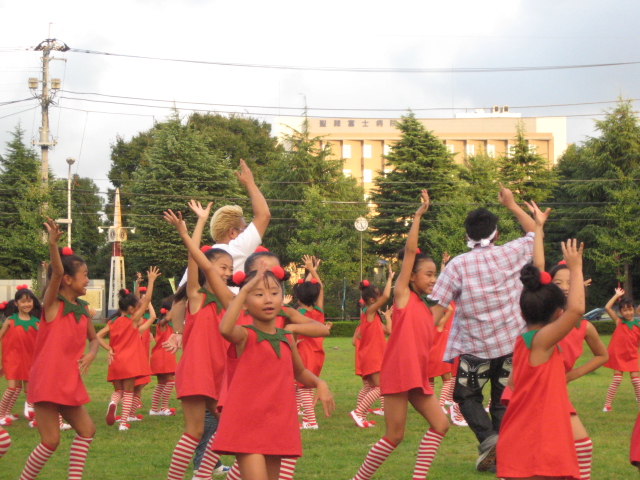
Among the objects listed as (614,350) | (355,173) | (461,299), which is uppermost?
(355,173)

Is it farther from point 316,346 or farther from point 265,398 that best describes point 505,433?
point 316,346

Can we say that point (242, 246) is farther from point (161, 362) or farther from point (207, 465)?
point (161, 362)

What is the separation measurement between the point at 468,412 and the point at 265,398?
2.78m

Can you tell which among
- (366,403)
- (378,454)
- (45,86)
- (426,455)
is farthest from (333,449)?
Answer: (45,86)

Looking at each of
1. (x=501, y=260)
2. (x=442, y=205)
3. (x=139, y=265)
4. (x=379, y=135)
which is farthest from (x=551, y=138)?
(x=501, y=260)

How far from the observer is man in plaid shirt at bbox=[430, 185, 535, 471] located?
712 centimetres

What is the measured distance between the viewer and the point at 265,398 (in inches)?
197

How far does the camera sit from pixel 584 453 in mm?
5949

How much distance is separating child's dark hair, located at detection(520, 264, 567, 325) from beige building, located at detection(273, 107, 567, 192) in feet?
295

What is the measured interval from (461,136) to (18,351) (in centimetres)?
8745

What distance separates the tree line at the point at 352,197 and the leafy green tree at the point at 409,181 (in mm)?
87

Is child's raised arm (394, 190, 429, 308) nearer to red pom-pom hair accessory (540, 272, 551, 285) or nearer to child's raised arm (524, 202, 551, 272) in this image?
child's raised arm (524, 202, 551, 272)

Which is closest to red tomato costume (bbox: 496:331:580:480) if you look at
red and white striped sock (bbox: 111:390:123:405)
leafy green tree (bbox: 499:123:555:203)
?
red and white striped sock (bbox: 111:390:123:405)

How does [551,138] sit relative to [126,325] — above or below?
above
